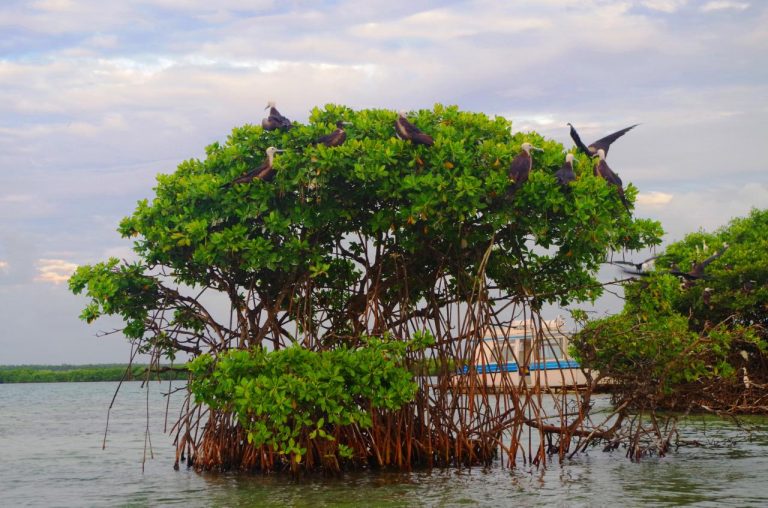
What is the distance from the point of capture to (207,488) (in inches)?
443

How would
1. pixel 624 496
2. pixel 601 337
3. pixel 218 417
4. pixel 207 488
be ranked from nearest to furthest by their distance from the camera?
pixel 624 496 → pixel 207 488 → pixel 218 417 → pixel 601 337

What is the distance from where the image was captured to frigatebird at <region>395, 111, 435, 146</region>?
11148mm

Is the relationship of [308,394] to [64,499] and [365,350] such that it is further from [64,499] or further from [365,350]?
[64,499]

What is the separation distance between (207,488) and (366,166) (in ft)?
14.1

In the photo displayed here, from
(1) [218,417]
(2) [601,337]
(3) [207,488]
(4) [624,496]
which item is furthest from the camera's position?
(2) [601,337]

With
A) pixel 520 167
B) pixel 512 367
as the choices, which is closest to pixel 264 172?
pixel 520 167

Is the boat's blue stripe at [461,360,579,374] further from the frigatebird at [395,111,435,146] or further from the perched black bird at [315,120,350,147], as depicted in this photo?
the perched black bird at [315,120,350,147]

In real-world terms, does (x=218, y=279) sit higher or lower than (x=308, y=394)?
higher

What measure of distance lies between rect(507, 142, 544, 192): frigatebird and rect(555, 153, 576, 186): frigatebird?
37cm

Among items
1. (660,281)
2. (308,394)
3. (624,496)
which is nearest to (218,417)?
(308,394)

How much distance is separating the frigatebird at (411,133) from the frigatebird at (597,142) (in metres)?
1.88

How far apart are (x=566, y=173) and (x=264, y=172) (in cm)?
361

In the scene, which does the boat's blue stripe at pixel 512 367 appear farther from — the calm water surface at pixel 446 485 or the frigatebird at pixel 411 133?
the frigatebird at pixel 411 133

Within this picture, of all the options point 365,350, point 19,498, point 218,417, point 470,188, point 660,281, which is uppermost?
point 470,188
